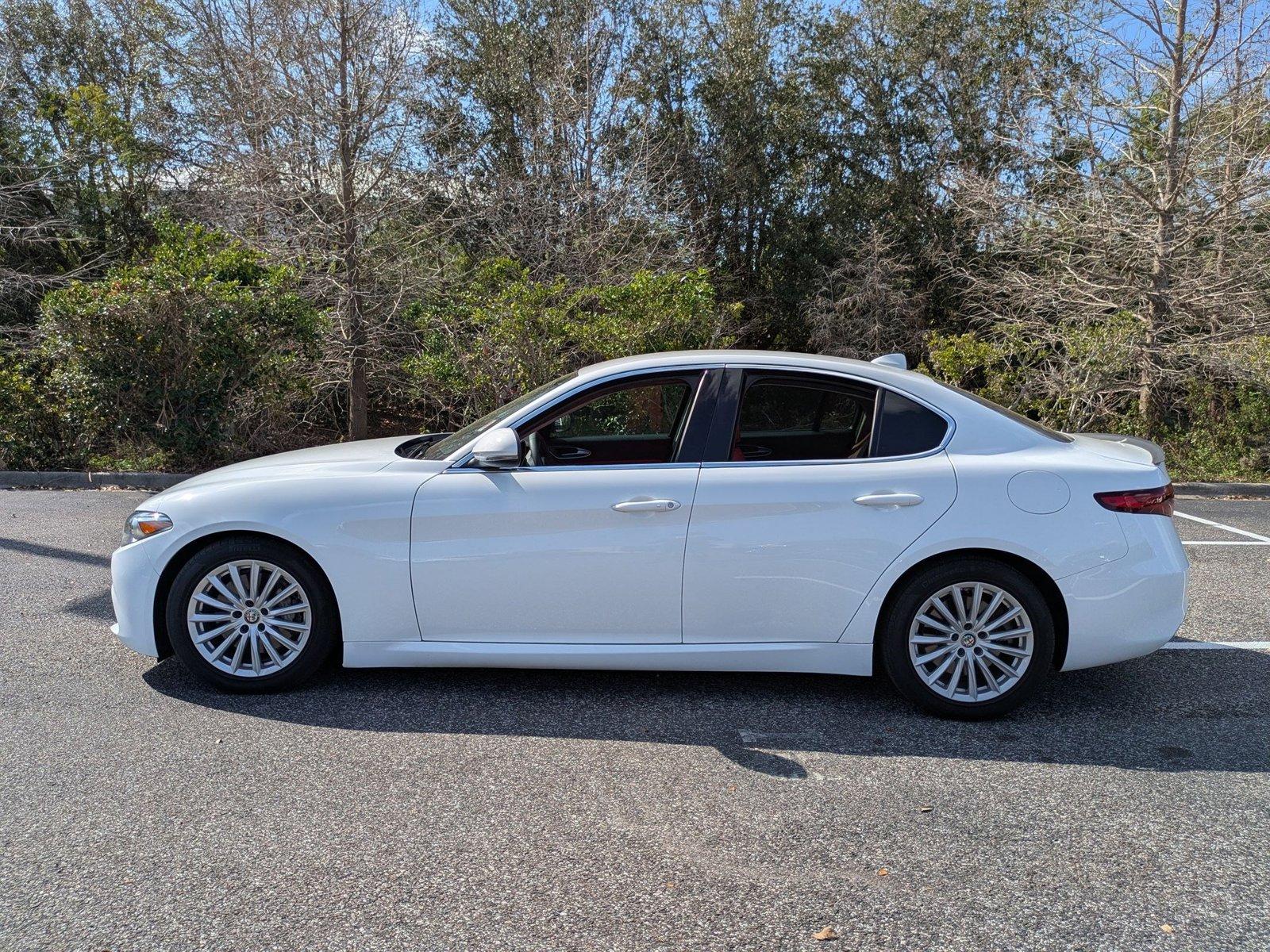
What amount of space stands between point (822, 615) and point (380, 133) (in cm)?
1152

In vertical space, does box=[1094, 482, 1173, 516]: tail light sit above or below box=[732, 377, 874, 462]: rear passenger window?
below

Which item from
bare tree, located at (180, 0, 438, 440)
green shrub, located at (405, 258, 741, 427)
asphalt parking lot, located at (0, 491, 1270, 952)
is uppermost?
bare tree, located at (180, 0, 438, 440)

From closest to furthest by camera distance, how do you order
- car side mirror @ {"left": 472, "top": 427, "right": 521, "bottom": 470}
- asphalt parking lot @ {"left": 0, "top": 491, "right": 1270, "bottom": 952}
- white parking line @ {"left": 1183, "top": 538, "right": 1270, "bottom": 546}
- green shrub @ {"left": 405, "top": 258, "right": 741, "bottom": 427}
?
1. asphalt parking lot @ {"left": 0, "top": 491, "right": 1270, "bottom": 952}
2. car side mirror @ {"left": 472, "top": 427, "right": 521, "bottom": 470}
3. white parking line @ {"left": 1183, "top": 538, "right": 1270, "bottom": 546}
4. green shrub @ {"left": 405, "top": 258, "right": 741, "bottom": 427}

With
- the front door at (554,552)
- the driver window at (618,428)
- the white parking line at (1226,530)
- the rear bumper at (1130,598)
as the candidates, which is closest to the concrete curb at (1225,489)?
the white parking line at (1226,530)

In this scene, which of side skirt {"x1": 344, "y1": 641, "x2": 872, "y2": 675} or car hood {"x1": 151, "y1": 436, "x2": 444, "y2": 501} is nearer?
side skirt {"x1": 344, "y1": 641, "x2": 872, "y2": 675}

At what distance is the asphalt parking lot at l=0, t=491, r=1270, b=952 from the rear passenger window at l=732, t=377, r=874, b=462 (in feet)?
3.73

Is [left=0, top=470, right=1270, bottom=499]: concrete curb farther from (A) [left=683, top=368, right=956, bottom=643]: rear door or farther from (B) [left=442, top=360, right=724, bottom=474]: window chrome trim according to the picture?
(A) [left=683, top=368, right=956, bottom=643]: rear door

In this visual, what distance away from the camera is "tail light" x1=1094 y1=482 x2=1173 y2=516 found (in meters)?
4.28

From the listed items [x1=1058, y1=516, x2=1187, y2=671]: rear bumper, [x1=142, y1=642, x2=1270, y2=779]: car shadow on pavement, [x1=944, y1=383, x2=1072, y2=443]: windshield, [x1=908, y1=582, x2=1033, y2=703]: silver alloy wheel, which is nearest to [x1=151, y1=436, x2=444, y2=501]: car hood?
[x1=142, y1=642, x2=1270, y2=779]: car shadow on pavement

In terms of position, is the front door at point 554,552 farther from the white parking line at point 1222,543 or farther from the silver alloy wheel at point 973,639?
the white parking line at point 1222,543

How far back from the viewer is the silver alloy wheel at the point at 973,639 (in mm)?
4301

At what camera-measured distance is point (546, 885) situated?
3.01 meters

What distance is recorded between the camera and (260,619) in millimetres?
4508

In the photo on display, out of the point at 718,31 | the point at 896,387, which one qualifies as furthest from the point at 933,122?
the point at 896,387
